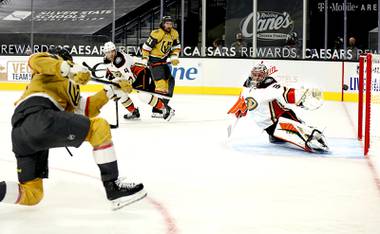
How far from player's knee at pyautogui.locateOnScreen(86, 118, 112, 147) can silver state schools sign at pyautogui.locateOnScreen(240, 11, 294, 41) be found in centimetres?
1004

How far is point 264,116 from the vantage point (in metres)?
6.15

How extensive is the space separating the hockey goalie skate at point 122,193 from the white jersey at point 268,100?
85.4 inches

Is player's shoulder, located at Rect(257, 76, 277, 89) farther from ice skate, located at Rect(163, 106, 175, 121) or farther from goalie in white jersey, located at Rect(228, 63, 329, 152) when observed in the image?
ice skate, located at Rect(163, 106, 175, 121)

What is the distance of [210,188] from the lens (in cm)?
454

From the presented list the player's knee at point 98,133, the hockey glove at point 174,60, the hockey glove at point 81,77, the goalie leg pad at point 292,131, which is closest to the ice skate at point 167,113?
the hockey glove at point 174,60

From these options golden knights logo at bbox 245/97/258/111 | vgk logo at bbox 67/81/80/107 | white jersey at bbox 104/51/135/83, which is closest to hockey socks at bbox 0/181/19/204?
vgk logo at bbox 67/81/80/107

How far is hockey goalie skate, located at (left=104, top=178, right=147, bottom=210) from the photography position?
3734 millimetres

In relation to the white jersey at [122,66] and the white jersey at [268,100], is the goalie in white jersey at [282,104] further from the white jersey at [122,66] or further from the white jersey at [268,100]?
the white jersey at [122,66]

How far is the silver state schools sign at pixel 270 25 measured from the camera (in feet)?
44.6

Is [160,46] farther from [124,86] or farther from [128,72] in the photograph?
[124,86]

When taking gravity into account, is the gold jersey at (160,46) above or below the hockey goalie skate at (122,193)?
above

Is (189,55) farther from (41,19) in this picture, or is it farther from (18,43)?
(41,19)

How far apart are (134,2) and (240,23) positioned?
3041 mm

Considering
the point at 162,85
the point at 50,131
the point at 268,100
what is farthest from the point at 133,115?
the point at 50,131
